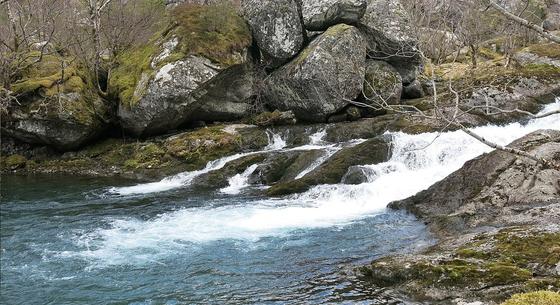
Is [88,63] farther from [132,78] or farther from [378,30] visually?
[378,30]

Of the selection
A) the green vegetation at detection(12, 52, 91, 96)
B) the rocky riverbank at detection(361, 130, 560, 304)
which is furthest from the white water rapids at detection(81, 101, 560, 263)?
the green vegetation at detection(12, 52, 91, 96)

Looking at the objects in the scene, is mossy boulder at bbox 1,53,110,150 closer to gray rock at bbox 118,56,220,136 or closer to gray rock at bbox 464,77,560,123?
gray rock at bbox 118,56,220,136

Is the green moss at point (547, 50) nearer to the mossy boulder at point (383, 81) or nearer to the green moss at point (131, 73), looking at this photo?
the mossy boulder at point (383, 81)

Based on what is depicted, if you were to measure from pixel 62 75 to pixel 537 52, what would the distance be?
23297 mm

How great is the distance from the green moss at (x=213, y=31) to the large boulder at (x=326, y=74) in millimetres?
2518

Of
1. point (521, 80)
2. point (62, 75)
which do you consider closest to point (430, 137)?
point (521, 80)

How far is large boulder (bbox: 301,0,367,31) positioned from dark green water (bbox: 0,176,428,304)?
1053 cm

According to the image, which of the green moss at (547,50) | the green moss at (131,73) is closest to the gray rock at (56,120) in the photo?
the green moss at (131,73)

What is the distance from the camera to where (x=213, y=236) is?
11.4 meters

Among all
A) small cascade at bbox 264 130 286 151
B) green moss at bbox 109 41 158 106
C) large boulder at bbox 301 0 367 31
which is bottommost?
small cascade at bbox 264 130 286 151

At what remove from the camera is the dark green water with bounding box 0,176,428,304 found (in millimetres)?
8156

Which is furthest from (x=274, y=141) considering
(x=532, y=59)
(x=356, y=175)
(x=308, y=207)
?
(x=532, y=59)

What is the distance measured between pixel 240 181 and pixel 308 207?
4.57 m

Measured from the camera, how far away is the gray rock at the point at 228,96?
21984 mm
